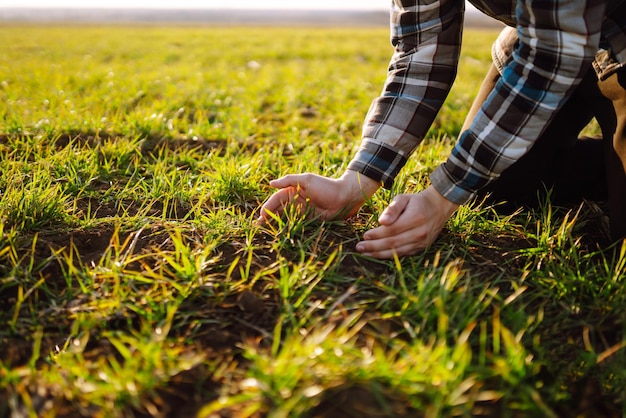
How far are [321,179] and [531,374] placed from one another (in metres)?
0.98

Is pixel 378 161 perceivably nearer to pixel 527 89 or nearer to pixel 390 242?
pixel 390 242

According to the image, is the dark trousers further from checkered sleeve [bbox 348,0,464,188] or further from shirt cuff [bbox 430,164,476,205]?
shirt cuff [bbox 430,164,476,205]

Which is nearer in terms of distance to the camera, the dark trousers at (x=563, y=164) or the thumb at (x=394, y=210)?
the thumb at (x=394, y=210)

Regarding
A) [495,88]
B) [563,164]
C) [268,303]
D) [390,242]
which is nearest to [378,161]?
[390,242]

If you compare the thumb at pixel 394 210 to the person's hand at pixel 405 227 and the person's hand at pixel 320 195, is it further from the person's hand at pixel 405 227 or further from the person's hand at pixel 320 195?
the person's hand at pixel 320 195

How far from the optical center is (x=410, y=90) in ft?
6.66

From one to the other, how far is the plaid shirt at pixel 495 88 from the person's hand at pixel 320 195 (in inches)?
3.0

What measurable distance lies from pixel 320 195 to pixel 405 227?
357 millimetres

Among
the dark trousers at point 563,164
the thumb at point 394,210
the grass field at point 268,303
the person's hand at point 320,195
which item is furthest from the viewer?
the dark trousers at point 563,164

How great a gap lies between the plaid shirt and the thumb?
13cm

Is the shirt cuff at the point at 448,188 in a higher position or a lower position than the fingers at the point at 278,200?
higher

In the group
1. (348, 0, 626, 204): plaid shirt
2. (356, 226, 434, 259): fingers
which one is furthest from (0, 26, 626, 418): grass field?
(348, 0, 626, 204): plaid shirt

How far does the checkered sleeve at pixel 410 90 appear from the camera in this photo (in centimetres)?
199

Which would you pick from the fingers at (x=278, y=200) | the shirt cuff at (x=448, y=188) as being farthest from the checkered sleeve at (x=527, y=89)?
the fingers at (x=278, y=200)
